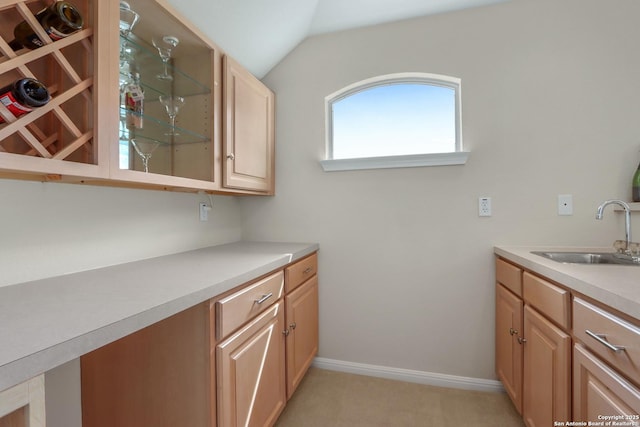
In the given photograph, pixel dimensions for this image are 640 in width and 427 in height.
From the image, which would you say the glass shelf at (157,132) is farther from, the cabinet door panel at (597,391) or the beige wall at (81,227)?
the cabinet door panel at (597,391)

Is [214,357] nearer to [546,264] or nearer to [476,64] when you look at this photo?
[546,264]

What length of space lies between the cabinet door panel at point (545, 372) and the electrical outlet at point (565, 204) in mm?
702

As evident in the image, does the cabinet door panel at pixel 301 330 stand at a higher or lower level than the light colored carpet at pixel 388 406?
higher

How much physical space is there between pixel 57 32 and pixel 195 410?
4.01ft

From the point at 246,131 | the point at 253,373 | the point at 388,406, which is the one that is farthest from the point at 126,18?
the point at 388,406

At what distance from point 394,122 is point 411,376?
1.73 meters

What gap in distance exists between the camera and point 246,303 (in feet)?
3.65

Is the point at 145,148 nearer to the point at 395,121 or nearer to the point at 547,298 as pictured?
the point at 395,121

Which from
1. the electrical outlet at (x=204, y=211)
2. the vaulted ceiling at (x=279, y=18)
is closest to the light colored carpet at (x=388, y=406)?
the electrical outlet at (x=204, y=211)

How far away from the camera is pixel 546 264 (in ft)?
3.81

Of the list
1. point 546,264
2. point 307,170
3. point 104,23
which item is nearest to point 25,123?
→ point 104,23

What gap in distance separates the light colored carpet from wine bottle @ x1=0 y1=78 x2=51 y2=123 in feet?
5.45

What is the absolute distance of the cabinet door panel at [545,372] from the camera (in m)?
1.03

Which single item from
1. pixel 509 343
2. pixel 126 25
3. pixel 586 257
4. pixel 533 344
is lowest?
pixel 509 343
